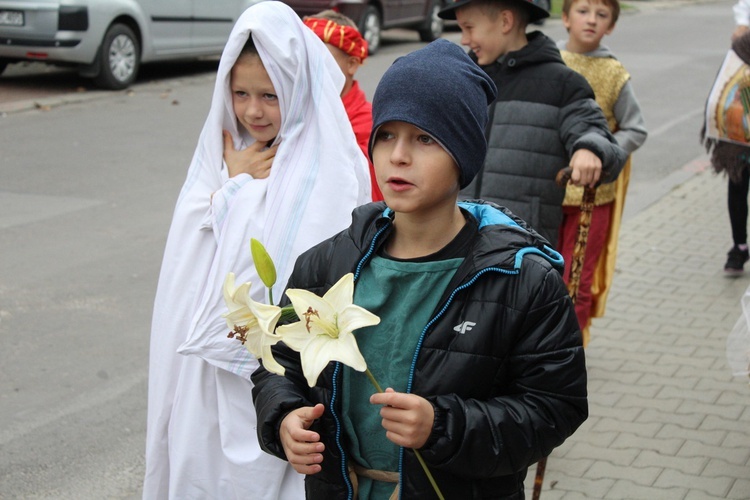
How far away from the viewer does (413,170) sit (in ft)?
7.23

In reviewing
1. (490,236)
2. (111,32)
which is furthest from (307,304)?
(111,32)

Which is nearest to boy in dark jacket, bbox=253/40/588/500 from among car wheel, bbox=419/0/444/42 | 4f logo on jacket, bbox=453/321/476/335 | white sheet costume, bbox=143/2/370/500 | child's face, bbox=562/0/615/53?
4f logo on jacket, bbox=453/321/476/335

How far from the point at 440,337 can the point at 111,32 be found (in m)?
11.6

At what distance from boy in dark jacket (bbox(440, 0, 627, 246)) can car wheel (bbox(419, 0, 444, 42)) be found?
52.1ft

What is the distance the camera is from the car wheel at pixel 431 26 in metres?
20.1

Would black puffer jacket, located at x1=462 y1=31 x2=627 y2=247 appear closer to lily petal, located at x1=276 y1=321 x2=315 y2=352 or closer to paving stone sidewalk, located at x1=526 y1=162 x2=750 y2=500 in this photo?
paving stone sidewalk, located at x1=526 y1=162 x2=750 y2=500

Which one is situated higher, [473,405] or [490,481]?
[473,405]

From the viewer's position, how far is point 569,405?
2197mm

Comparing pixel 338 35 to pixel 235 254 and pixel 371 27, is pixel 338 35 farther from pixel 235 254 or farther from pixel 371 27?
pixel 371 27

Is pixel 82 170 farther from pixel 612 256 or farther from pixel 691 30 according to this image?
pixel 691 30

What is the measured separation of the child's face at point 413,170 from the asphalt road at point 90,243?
259 cm

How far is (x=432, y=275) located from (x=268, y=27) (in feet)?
3.67

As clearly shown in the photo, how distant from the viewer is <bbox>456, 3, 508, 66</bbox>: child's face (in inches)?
170

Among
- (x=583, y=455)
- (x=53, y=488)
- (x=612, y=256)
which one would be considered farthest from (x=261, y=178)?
(x=612, y=256)
